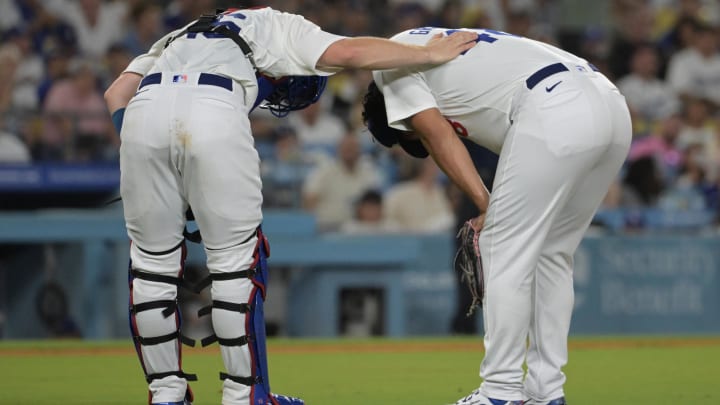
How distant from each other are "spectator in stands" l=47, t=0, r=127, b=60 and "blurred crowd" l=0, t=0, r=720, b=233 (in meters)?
0.02

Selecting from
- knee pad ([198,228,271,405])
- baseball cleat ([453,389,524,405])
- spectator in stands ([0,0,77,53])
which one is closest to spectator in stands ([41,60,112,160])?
spectator in stands ([0,0,77,53])

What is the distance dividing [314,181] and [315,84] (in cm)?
638

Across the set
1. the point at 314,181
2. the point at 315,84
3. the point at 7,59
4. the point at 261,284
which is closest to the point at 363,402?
the point at 261,284

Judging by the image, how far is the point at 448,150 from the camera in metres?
5.14

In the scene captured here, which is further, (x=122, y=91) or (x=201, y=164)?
(x=122, y=91)

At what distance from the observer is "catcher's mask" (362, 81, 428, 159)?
5551 millimetres

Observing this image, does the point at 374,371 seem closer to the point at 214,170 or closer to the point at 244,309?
the point at 244,309

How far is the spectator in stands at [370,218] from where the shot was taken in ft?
38.0

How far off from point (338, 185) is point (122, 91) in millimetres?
6652

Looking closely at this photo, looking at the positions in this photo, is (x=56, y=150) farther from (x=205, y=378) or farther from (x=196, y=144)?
(x=196, y=144)

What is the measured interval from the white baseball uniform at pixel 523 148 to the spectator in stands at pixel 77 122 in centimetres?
701

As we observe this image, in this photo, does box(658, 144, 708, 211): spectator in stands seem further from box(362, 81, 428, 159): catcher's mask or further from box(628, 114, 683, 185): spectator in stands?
box(362, 81, 428, 159): catcher's mask

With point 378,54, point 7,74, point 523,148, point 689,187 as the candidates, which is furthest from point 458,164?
point 689,187

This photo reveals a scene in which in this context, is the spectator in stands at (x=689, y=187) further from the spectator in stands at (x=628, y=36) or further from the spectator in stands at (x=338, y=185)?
the spectator in stands at (x=338, y=185)
